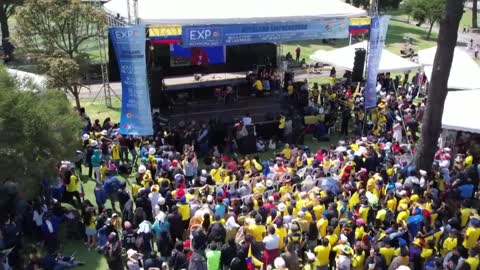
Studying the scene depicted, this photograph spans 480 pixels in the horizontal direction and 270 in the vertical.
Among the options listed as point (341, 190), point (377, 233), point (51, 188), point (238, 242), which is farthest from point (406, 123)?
point (51, 188)

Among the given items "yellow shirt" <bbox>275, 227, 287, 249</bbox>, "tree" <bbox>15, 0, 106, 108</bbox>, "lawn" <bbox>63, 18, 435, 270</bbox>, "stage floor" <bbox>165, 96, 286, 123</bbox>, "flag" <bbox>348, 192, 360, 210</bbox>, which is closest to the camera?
"yellow shirt" <bbox>275, 227, 287, 249</bbox>

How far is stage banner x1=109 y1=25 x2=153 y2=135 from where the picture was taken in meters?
13.9

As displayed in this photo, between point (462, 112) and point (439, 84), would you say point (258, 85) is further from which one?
point (439, 84)

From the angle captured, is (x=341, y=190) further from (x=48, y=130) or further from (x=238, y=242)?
(x=48, y=130)

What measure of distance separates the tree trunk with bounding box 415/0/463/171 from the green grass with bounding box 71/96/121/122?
11296 mm

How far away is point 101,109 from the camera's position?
70.9ft

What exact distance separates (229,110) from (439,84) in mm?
9238

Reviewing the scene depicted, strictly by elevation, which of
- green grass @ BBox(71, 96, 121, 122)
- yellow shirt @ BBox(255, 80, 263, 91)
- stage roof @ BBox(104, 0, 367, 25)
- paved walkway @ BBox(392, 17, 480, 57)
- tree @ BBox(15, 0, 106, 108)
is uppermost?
stage roof @ BBox(104, 0, 367, 25)

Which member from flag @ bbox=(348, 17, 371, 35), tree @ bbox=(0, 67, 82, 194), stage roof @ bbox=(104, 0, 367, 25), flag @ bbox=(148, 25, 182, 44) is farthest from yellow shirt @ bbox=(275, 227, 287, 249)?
flag @ bbox=(348, 17, 371, 35)

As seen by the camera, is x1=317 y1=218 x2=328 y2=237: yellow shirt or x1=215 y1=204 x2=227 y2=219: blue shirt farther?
x1=215 y1=204 x2=227 y2=219: blue shirt

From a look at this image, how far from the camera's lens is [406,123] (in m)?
Result: 17.5

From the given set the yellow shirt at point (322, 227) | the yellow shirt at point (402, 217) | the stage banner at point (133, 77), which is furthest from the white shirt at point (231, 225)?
the stage banner at point (133, 77)

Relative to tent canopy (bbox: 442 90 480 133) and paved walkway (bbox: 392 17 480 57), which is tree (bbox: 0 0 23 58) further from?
paved walkway (bbox: 392 17 480 57)

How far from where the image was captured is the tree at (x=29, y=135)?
31.3 ft
